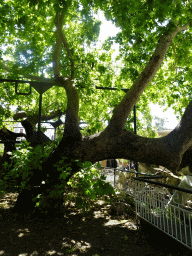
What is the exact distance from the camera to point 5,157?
13.8 meters

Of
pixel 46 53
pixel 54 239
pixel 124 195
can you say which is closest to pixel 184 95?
pixel 124 195

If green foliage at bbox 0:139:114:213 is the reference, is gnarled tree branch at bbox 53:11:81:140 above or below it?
above

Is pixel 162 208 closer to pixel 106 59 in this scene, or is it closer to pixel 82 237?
pixel 82 237

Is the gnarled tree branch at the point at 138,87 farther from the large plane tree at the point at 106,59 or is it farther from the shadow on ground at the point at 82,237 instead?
the shadow on ground at the point at 82,237

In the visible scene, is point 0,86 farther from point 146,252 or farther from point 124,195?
point 146,252

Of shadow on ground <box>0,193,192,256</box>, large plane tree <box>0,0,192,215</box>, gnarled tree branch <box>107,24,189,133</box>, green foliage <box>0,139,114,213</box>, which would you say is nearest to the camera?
shadow on ground <box>0,193,192,256</box>

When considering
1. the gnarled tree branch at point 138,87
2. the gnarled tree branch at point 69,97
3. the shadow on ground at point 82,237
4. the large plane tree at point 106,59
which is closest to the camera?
the shadow on ground at point 82,237

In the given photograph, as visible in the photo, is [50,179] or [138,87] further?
[138,87]

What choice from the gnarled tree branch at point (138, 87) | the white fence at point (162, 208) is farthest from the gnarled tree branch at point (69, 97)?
the white fence at point (162, 208)

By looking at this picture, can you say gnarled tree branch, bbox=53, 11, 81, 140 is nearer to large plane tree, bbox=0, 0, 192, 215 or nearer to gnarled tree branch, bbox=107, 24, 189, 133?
large plane tree, bbox=0, 0, 192, 215

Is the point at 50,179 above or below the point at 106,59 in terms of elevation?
below

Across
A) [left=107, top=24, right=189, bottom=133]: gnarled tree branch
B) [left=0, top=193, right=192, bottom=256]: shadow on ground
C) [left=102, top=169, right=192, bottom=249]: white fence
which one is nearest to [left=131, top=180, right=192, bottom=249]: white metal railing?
[left=102, top=169, right=192, bottom=249]: white fence

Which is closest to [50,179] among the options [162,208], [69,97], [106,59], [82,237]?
[82,237]

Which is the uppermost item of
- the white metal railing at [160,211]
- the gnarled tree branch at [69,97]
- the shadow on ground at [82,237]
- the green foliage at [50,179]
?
the gnarled tree branch at [69,97]
